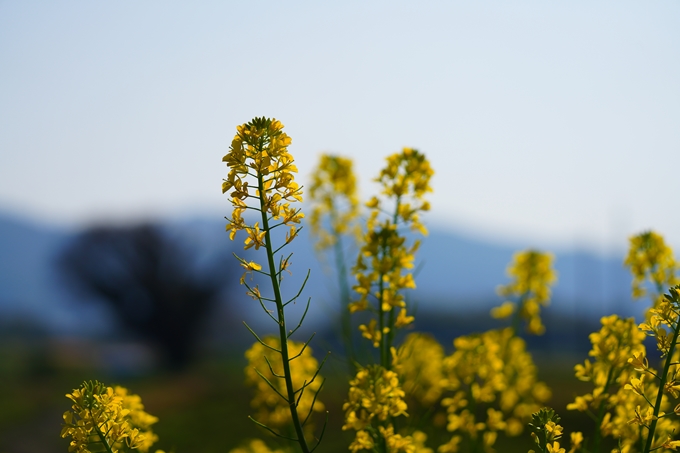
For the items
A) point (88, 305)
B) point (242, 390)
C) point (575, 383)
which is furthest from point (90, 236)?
point (575, 383)

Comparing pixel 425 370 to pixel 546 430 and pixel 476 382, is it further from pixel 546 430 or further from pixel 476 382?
pixel 546 430

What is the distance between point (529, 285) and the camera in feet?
16.1

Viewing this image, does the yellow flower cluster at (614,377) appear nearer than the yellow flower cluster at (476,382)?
Yes

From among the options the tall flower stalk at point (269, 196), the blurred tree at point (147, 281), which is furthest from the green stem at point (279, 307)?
the blurred tree at point (147, 281)

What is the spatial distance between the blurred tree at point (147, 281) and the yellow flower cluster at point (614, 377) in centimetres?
2571

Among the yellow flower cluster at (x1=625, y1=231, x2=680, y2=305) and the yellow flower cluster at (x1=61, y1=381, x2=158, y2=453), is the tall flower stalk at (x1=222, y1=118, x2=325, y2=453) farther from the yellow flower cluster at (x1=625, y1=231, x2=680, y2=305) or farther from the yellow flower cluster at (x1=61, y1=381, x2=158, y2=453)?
the yellow flower cluster at (x1=625, y1=231, x2=680, y2=305)

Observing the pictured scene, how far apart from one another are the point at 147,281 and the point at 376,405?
26659mm

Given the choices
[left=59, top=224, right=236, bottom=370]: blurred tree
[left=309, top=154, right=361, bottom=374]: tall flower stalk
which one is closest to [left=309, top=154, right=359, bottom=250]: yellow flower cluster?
[left=309, top=154, right=361, bottom=374]: tall flower stalk

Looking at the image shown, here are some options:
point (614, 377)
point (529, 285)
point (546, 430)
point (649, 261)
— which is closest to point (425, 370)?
point (529, 285)

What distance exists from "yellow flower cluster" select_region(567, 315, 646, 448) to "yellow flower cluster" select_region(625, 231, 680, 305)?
3.01ft

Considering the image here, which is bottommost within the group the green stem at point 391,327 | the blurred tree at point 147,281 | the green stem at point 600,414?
the blurred tree at point 147,281

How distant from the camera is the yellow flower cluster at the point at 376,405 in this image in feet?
8.64

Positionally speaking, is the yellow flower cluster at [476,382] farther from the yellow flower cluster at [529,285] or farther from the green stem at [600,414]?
the green stem at [600,414]

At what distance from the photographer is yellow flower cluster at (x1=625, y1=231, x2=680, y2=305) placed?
360 centimetres
